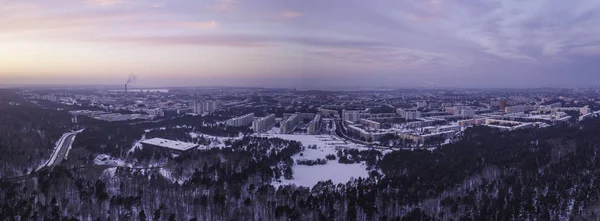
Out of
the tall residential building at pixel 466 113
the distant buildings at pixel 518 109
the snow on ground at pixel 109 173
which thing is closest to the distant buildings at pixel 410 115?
the tall residential building at pixel 466 113

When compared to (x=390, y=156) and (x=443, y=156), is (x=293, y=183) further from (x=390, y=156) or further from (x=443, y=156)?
(x=443, y=156)

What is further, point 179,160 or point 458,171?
point 179,160

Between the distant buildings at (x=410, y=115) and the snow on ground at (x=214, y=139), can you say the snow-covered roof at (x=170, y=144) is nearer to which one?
the snow on ground at (x=214, y=139)

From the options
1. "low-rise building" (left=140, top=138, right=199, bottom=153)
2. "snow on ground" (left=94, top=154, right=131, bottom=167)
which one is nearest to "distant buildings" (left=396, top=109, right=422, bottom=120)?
"low-rise building" (left=140, top=138, right=199, bottom=153)

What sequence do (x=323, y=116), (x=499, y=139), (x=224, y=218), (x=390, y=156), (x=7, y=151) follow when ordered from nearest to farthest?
(x=224, y=218) < (x=7, y=151) < (x=390, y=156) < (x=499, y=139) < (x=323, y=116)

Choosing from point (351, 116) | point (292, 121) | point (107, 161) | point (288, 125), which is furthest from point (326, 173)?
point (351, 116)

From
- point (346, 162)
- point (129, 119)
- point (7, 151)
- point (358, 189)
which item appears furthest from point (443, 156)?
point (129, 119)
